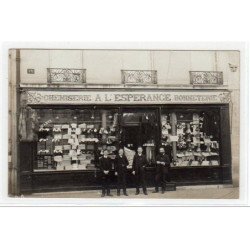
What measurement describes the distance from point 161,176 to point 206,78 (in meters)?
2.26

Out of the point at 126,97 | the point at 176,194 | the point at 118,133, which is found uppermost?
the point at 126,97

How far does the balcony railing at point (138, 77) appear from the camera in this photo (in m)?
9.38

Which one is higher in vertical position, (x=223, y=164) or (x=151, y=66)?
(x=151, y=66)

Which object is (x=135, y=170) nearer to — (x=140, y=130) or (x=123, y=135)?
(x=123, y=135)

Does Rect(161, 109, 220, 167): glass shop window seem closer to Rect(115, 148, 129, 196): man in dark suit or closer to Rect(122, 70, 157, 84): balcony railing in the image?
Rect(122, 70, 157, 84): balcony railing

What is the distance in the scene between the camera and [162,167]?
9.73m

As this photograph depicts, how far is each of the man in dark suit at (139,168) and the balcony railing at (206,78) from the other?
1842 mm

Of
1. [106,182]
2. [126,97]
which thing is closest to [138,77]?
[126,97]

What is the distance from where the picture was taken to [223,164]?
32.4 ft

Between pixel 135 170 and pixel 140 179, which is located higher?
pixel 135 170

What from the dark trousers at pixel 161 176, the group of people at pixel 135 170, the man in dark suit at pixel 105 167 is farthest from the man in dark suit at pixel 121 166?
the dark trousers at pixel 161 176

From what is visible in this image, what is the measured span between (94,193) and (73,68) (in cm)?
249
